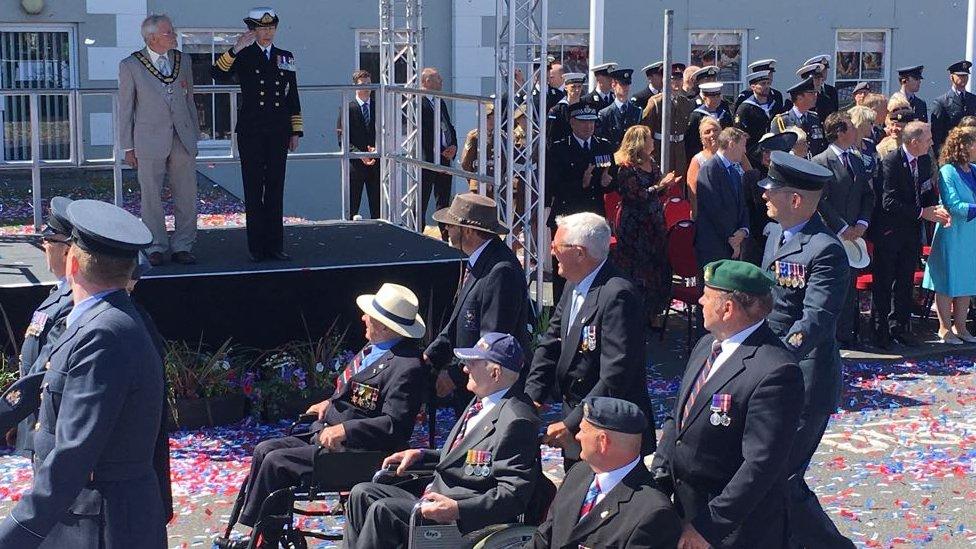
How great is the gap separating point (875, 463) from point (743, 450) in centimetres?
367

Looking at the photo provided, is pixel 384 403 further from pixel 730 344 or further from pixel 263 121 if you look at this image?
pixel 263 121

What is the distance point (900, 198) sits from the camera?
1098 cm

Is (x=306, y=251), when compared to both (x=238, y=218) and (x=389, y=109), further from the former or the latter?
(x=238, y=218)

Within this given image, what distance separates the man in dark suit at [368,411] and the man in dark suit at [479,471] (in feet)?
1.04

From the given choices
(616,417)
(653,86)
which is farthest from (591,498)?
(653,86)

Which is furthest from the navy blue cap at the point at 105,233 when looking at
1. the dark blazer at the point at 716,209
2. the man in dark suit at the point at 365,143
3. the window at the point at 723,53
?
the window at the point at 723,53

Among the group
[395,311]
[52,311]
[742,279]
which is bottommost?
[395,311]

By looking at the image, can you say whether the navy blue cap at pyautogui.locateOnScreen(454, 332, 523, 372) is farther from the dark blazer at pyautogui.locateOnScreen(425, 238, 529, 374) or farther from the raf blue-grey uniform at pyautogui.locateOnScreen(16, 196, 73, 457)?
the raf blue-grey uniform at pyautogui.locateOnScreen(16, 196, 73, 457)

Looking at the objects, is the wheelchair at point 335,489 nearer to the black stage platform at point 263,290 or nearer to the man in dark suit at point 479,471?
the man in dark suit at point 479,471

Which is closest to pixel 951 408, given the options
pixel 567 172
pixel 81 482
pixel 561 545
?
pixel 567 172

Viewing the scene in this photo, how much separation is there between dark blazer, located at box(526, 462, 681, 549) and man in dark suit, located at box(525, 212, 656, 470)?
1115 millimetres

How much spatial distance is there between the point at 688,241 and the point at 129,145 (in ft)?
14.1

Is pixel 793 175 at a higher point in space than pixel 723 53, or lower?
lower

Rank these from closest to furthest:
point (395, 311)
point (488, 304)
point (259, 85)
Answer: point (395, 311) → point (488, 304) → point (259, 85)
